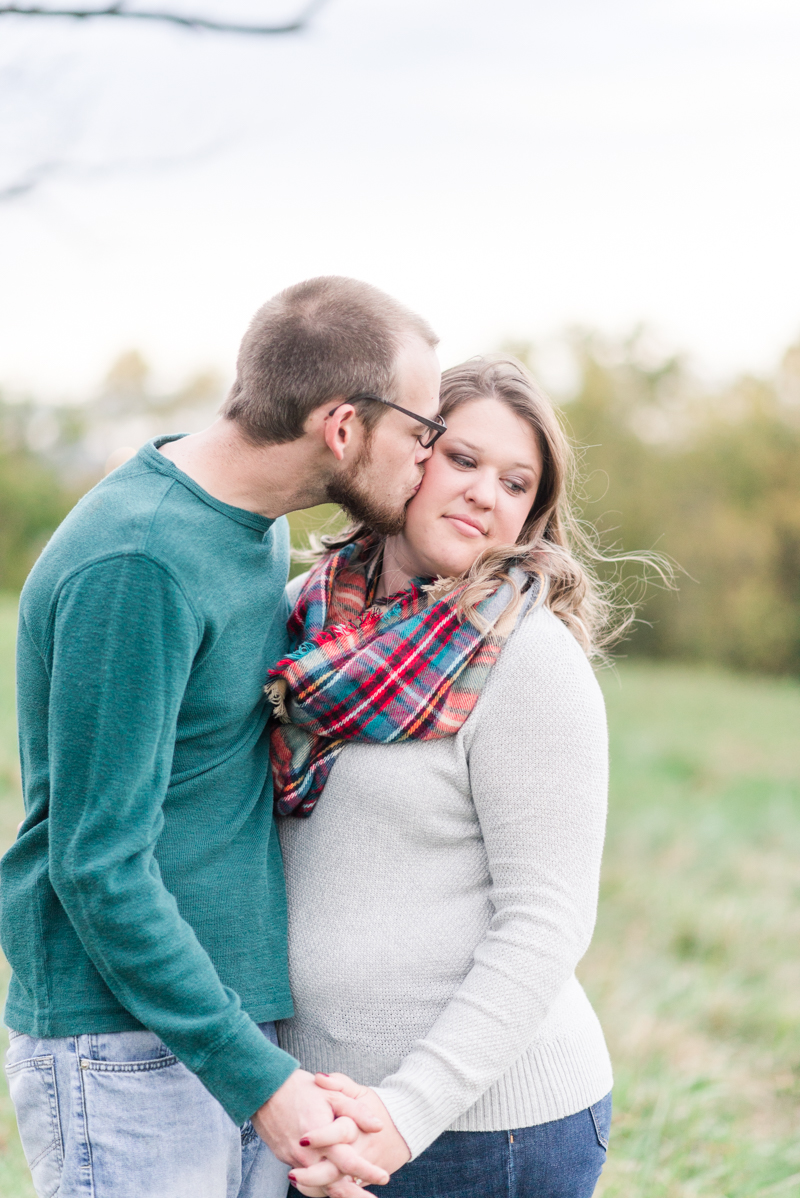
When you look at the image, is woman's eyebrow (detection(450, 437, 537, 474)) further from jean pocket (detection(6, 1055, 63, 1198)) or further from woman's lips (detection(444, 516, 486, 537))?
jean pocket (detection(6, 1055, 63, 1198))

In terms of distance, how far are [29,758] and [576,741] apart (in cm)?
Answer: 86

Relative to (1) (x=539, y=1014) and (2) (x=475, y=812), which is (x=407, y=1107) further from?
(2) (x=475, y=812)

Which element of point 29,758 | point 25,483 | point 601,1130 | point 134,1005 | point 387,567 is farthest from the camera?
point 25,483

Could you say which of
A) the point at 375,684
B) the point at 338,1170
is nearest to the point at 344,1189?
the point at 338,1170

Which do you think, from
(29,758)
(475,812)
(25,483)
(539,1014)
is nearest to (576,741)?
(475,812)

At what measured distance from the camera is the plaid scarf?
1713 mm

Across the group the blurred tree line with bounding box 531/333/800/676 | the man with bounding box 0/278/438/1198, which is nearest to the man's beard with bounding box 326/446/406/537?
the man with bounding box 0/278/438/1198

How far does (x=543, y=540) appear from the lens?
2.04 metres

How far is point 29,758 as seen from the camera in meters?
1.63

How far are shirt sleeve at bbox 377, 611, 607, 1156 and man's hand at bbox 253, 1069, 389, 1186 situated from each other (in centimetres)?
6

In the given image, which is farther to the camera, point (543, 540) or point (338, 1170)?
point (543, 540)

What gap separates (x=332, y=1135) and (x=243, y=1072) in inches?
6.5

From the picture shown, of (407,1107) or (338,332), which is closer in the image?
(407,1107)

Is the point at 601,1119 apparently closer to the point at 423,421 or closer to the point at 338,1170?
the point at 338,1170
